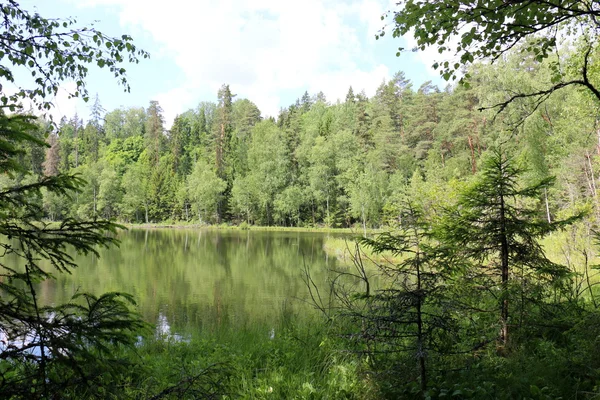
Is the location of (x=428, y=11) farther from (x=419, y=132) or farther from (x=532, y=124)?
(x=419, y=132)

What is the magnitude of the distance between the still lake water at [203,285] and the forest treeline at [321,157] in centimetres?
980

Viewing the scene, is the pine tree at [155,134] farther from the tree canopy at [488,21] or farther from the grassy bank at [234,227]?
the tree canopy at [488,21]

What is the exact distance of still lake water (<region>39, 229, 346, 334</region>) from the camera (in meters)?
9.88

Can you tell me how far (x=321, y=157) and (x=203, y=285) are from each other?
3482 centimetres

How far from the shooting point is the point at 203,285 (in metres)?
14.4

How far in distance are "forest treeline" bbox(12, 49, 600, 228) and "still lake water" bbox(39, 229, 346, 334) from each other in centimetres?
980

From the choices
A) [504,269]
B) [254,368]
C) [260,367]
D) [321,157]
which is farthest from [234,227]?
[504,269]

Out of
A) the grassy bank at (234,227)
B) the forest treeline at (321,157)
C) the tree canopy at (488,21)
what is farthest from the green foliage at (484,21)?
the grassy bank at (234,227)

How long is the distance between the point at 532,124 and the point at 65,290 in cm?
2803

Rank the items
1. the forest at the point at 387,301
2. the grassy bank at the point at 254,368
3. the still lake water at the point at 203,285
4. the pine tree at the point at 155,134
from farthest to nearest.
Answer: the pine tree at the point at 155,134, the still lake water at the point at 203,285, the grassy bank at the point at 254,368, the forest at the point at 387,301

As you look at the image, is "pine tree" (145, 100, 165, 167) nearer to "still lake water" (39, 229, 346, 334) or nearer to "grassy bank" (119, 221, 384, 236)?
"grassy bank" (119, 221, 384, 236)

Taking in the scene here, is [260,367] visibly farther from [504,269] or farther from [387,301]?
[504,269]

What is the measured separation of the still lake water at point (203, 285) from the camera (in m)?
9.88

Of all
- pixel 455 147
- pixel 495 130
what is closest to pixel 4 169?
pixel 495 130
